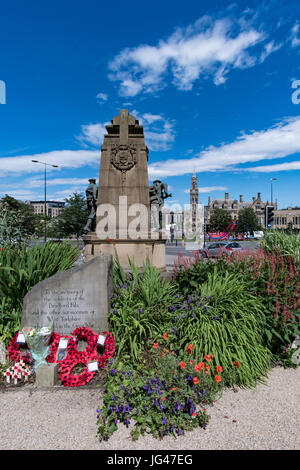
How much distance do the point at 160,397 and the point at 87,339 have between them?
1.38m

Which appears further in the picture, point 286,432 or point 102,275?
point 102,275

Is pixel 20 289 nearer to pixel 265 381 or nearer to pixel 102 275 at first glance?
pixel 102 275

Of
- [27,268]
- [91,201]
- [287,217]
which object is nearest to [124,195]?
[91,201]

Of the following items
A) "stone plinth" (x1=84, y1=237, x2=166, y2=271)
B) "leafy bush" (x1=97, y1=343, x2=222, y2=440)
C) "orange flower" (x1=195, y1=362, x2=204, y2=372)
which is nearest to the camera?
"leafy bush" (x1=97, y1=343, x2=222, y2=440)

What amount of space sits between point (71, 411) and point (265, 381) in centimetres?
249

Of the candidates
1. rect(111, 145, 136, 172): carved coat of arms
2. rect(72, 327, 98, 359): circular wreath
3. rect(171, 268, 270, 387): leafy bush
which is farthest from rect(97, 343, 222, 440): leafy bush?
rect(111, 145, 136, 172): carved coat of arms

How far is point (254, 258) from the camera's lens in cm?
493

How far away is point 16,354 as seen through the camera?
3.43 m

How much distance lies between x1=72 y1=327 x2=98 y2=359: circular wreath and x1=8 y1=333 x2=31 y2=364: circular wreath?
65 cm

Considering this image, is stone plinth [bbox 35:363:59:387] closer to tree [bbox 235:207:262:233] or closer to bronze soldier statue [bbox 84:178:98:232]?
bronze soldier statue [bbox 84:178:98:232]

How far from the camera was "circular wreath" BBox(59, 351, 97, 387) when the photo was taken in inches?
125

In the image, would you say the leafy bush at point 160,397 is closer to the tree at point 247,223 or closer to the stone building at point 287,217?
the tree at point 247,223

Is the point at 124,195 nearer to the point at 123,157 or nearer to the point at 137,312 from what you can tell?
the point at 123,157
